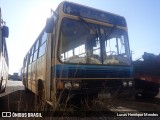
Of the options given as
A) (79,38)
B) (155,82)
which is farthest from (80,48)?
(155,82)

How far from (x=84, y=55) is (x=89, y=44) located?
0.41 metres

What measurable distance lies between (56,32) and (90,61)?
1.17m

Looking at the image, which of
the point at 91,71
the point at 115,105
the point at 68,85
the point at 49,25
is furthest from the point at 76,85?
the point at 49,25

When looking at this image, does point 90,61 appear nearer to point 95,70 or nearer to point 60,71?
point 95,70

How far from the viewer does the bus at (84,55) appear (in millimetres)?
6207

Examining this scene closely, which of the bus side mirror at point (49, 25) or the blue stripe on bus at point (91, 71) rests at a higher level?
the bus side mirror at point (49, 25)

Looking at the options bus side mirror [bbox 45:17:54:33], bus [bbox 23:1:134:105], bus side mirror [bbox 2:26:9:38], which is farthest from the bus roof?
bus side mirror [bbox 2:26:9:38]

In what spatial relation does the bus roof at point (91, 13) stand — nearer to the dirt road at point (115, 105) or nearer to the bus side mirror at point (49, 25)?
the bus side mirror at point (49, 25)

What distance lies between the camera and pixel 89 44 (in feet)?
22.5

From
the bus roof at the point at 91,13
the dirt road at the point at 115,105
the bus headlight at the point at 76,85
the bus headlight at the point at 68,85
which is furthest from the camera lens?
the bus roof at the point at 91,13

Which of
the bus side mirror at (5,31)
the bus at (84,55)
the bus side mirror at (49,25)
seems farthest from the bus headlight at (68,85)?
the bus side mirror at (5,31)

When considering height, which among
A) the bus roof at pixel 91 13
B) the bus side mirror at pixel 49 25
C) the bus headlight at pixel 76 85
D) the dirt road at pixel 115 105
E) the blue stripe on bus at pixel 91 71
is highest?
the bus roof at pixel 91 13

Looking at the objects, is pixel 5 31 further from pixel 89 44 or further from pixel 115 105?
pixel 115 105

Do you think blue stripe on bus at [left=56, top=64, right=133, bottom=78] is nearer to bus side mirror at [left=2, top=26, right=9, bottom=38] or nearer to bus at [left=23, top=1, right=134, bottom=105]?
bus at [left=23, top=1, right=134, bottom=105]
